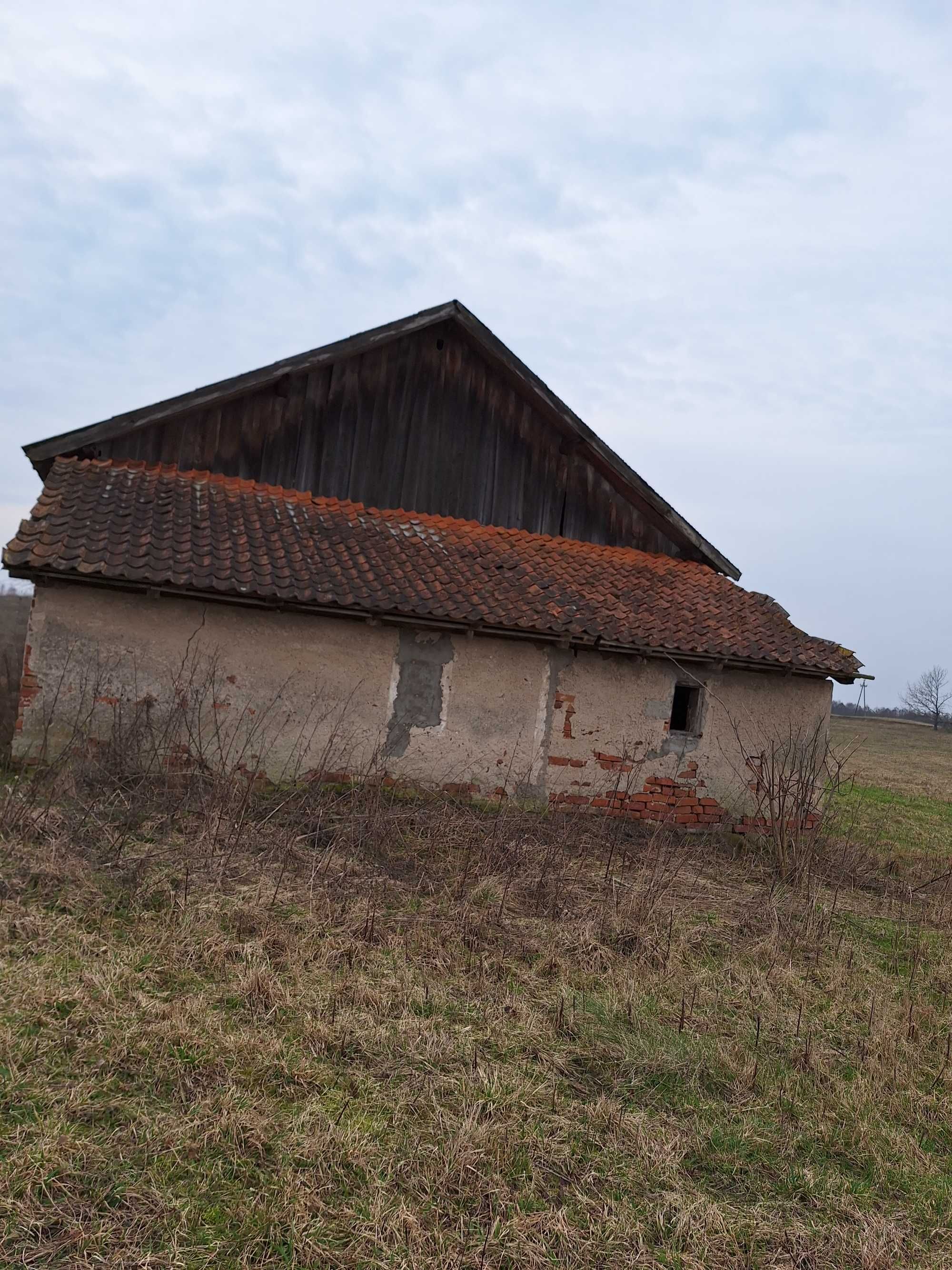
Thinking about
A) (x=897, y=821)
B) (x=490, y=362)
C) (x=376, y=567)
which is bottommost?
(x=897, y=821)

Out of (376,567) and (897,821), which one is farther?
(897,821)

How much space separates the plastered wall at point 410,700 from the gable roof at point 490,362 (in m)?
2.70

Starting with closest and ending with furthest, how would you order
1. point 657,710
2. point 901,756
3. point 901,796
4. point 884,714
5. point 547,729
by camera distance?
point 547,729, point 657,710, point 901,796, point 901,756, point 884,714

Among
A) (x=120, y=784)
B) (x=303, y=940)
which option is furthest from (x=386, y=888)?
(x=120, y=784)

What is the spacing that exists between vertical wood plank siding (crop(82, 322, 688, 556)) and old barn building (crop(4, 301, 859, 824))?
0.03 metres

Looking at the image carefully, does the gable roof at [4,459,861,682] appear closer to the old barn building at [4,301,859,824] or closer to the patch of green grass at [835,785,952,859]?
the old barn building at [4,301,859,824]

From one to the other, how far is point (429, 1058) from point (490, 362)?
10.1 metres

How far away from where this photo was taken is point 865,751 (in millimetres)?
33906

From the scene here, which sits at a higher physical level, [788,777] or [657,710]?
[657,710]

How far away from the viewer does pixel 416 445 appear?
39.1 ft

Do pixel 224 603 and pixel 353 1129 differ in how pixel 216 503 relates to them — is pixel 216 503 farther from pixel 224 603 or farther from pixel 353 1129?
pixel 353 1129

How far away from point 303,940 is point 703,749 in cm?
668

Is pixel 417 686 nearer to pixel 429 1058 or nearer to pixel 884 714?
pixel 429 1058

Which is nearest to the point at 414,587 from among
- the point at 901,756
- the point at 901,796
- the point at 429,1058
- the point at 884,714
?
the point at 429,1058
